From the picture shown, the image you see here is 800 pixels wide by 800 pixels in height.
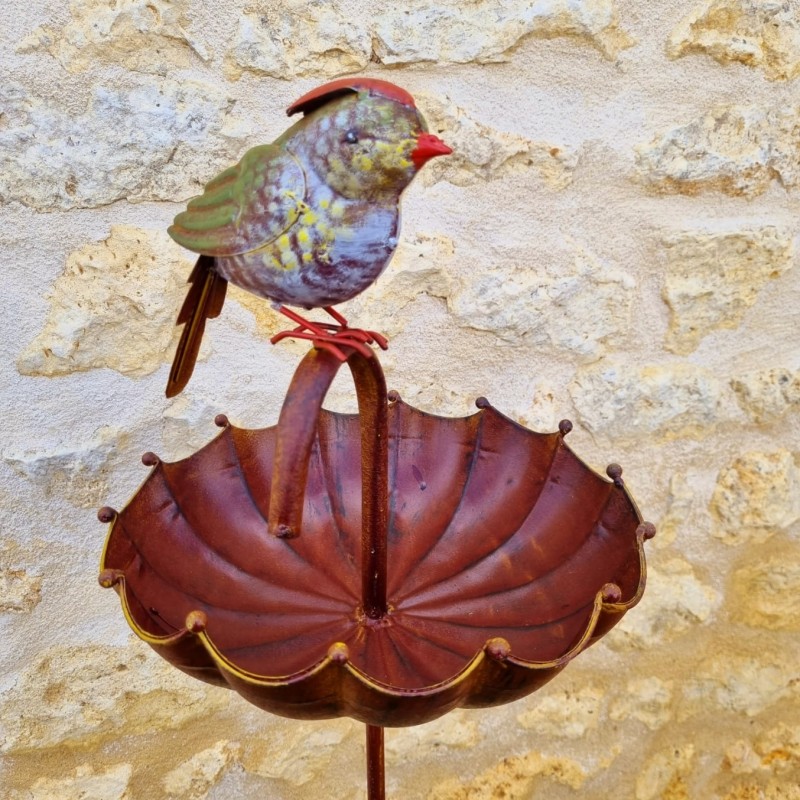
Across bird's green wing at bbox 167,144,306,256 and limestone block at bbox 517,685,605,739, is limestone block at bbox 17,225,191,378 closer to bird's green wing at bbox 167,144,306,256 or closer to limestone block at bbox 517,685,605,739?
bird's green wing at bbox 167,144,306,256

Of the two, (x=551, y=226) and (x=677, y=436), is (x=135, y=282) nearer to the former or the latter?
(x=551, y=226)

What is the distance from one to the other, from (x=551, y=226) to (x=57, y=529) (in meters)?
0.67

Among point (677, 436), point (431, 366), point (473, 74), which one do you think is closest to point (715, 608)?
point (677, 436)

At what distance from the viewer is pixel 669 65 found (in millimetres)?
917

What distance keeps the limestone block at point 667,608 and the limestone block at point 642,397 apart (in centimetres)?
22

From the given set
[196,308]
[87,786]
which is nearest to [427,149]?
[196,308]

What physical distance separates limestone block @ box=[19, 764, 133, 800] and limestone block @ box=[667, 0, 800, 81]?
3.63 ft

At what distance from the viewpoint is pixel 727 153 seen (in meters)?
0.95

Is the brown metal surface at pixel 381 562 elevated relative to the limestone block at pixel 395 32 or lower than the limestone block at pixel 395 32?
lower

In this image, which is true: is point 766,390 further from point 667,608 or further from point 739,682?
point 739,682

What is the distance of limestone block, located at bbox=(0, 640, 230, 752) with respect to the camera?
3.20ft

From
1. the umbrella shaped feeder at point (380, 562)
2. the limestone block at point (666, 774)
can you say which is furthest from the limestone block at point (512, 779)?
the umbrella shaped feeder at point (380, 562)

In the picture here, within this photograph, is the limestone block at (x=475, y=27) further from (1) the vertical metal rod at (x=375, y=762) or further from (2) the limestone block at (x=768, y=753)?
(2) the limestone block at (x=768, y=753)

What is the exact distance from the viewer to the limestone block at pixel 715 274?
0.99m
